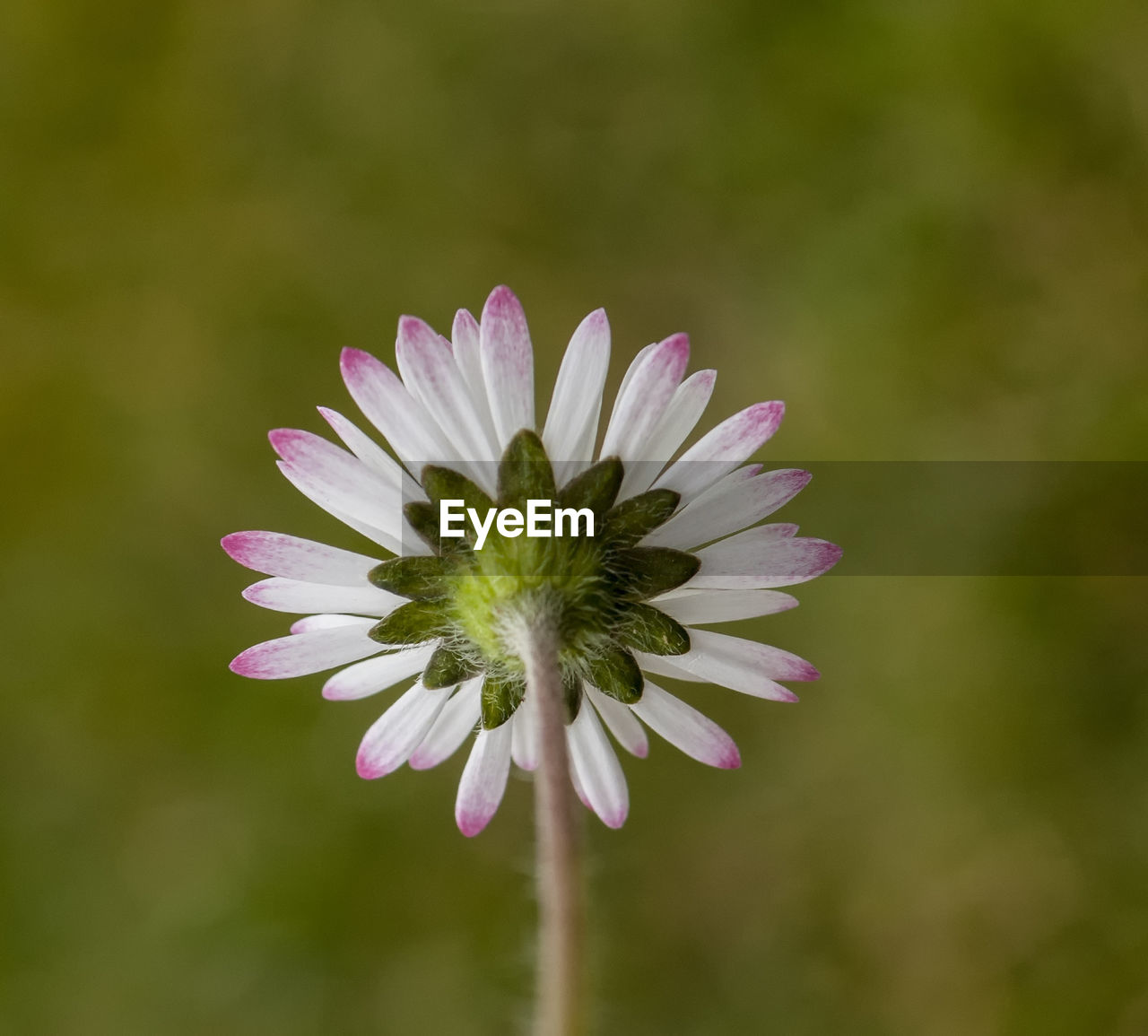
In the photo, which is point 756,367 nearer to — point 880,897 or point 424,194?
point 424,194

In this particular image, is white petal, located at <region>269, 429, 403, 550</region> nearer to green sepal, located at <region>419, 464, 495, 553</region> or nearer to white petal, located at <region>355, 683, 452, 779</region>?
green sepal, located at <region>419, 464, 495, 553</region>

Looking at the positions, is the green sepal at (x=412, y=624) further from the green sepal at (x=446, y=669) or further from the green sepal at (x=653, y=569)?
the green sepal at (x=653, y=569)

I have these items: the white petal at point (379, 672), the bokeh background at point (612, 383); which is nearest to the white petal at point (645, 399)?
the white petal at point (379, 672)

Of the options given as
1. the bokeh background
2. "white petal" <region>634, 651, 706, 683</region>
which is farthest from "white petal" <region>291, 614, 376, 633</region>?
the bokeh background

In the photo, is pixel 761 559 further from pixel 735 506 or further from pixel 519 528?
pixel 519 528

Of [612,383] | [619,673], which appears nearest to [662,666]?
[619,673]

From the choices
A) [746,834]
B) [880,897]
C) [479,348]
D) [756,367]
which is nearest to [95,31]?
[756,367]
